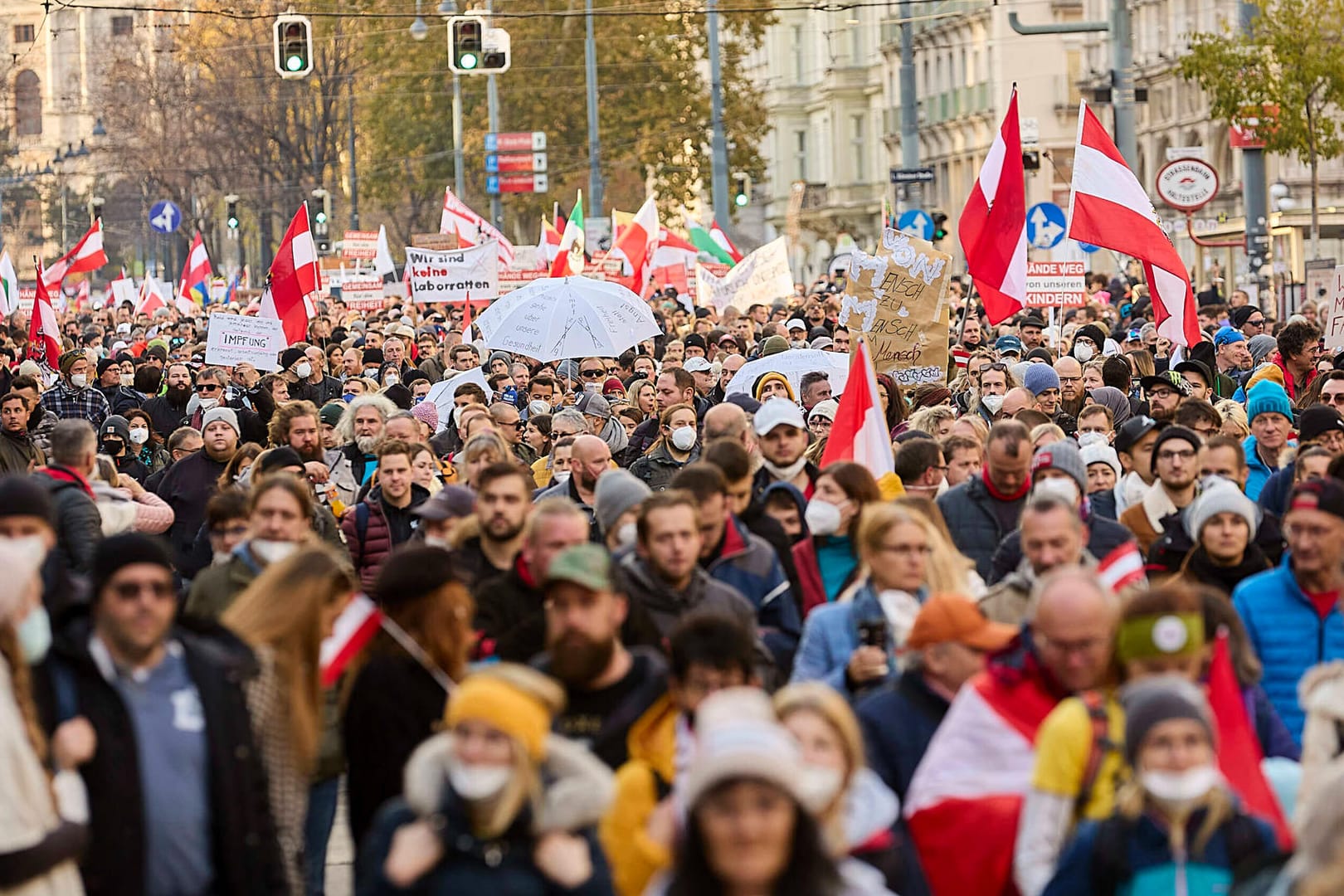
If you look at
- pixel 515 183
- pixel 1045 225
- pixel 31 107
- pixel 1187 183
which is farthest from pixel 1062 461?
pixel 31 107

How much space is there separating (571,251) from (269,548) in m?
27.9

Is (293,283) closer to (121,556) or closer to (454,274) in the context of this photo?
(454,274)

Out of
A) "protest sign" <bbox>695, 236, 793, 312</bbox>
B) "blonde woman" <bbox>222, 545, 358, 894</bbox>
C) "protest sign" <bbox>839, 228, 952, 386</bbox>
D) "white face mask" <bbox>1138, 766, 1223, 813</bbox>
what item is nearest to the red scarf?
"blonde woman" <bbox>222, 545, 358, 894</bbox>

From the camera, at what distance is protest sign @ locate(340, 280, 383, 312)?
3394cm

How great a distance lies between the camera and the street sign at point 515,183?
162 ft

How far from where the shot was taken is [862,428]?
11625 millimetres

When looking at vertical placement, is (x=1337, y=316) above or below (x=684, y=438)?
above

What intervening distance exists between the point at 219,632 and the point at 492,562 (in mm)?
2384

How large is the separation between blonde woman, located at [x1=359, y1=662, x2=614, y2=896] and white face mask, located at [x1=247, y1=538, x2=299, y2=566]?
279 centimetres

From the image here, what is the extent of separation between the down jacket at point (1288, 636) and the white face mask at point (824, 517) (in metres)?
1.61

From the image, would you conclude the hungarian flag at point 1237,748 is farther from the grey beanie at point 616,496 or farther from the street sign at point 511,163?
the street sign at point 511,163

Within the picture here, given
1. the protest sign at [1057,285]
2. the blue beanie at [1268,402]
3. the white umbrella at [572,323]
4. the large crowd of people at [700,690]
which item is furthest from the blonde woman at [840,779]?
the protest sign at [1057,285]

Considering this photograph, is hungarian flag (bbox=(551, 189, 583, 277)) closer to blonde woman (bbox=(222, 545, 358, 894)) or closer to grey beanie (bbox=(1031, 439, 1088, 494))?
grey beanie (bbox=(1031, 439, 1088, 494))

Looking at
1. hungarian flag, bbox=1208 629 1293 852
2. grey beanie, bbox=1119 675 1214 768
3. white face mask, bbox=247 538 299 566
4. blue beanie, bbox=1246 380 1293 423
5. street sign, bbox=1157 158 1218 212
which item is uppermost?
street sign, bbox=1157 158 1218 212
